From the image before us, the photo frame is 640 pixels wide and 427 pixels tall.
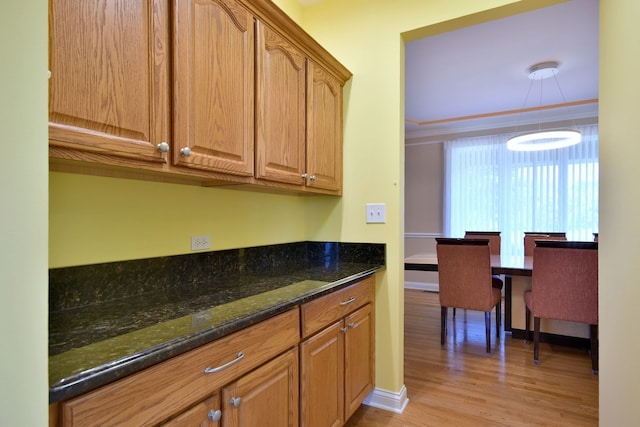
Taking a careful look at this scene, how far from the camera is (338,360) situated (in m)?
1.70

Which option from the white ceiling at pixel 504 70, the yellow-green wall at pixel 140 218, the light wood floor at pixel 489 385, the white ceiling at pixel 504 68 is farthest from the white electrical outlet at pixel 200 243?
the white ceiling at pixel 504 68

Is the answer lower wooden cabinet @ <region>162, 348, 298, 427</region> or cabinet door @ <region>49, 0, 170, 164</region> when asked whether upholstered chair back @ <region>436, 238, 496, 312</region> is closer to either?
lower wooden cabinet @ <region>162, 348, 298, 427</region>

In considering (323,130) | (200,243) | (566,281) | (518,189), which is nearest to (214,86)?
(200,243)

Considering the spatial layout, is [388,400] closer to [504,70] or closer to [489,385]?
[489,385]

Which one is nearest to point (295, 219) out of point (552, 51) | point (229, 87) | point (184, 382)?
point (229, 87)

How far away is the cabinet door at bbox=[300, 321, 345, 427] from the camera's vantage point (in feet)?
4.73
